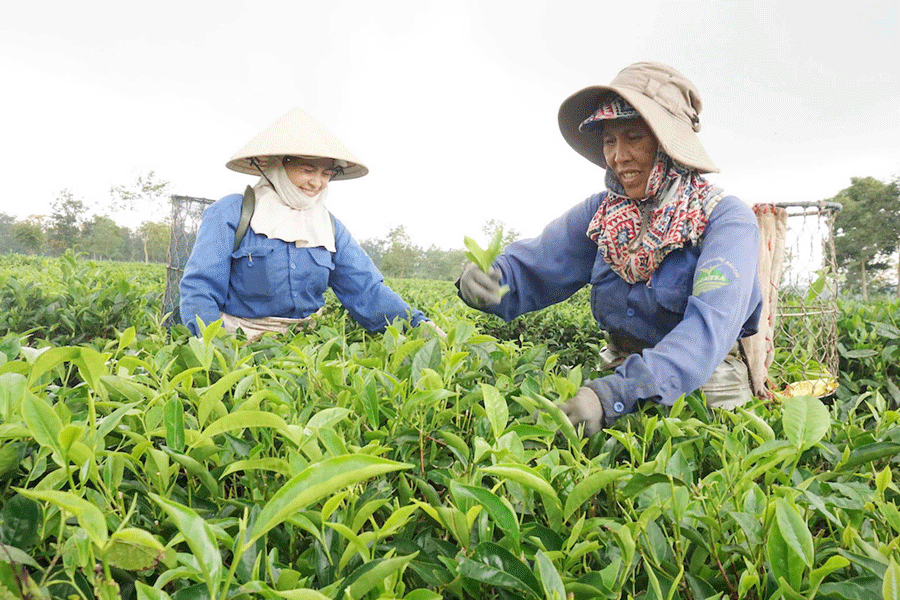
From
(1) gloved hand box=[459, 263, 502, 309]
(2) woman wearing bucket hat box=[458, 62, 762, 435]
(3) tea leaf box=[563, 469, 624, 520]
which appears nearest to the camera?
(3) tea leaf box=[563, 469, 624, 520]

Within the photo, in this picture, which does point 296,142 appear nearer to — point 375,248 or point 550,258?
point 550,258

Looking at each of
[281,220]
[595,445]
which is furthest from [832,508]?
[281,220]

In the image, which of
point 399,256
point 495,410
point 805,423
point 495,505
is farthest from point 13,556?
point 399,256

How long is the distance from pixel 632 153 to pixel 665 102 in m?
0.20

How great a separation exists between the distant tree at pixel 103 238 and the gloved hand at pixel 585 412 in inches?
2513

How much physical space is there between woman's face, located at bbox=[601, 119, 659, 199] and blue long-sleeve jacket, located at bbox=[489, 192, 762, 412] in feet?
0.95

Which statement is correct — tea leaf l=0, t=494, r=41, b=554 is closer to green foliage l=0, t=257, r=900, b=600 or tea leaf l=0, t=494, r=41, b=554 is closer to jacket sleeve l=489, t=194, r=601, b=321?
green foliage l=0, t=257, r=900, b=600

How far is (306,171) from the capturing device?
3.24 meters

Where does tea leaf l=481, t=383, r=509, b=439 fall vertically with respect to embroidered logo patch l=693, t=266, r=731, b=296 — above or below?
below

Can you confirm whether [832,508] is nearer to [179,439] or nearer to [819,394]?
[179,439]

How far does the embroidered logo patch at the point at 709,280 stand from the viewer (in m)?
1.75

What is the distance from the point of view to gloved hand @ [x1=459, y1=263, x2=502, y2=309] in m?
2.26

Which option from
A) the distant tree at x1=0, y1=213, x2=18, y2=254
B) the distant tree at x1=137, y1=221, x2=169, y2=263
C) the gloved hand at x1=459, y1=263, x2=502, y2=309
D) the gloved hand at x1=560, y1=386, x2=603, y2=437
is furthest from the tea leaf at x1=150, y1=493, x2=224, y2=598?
the distant tree at x1=0, y1=213, x2=18, y2=254

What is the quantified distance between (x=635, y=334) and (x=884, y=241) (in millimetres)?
45369
